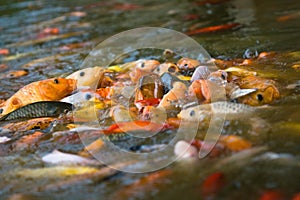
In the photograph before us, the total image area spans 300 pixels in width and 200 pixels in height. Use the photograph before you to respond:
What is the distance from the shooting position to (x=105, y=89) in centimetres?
332

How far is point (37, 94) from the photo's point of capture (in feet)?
10.6

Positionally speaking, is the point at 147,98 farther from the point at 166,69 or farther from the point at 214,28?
the point at 214,28

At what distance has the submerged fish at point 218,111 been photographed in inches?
101

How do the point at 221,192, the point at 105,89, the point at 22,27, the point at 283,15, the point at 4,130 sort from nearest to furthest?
the point at 221,192 < the point at 4,130 < the point at 105,89 < the point at 283,15 < the point at 22,27

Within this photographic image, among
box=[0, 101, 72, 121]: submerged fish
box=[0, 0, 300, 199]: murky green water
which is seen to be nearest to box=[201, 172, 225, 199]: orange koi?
box=[0, 0, 300, 199]: murky green water

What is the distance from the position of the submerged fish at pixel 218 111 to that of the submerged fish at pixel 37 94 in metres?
1.05

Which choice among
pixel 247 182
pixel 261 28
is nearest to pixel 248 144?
pixel 247 182

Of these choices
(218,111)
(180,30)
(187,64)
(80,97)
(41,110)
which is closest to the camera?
(218,111)

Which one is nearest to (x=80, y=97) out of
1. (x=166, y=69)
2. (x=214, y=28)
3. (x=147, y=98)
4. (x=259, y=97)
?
(x=147, y=98)

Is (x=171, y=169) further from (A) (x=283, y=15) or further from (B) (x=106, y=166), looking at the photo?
(A) (x=283, y=15)

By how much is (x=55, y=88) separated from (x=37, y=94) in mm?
138

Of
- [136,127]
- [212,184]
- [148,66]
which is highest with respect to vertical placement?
[148,66]

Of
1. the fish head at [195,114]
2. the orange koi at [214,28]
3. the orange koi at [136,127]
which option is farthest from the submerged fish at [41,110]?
the orange koi at [214,28]

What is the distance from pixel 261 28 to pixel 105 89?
217 cm
